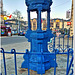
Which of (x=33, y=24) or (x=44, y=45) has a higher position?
(x=33, y=24)

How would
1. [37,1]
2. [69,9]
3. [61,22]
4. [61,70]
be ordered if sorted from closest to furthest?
1. [37,1]
2. [61,70]
3. [69,9]
4. [61,22]

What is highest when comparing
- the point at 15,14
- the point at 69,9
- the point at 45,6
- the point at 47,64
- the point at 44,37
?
Result: the point at 15,14

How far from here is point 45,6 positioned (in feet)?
11.2

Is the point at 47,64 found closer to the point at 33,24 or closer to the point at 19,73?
the point at 19,73

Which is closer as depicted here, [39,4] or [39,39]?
[39,4]

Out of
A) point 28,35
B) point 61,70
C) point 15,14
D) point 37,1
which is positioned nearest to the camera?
point 37,1

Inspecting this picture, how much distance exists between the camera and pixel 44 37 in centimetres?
353

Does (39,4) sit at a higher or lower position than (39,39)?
higher

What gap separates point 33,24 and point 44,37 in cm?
3909

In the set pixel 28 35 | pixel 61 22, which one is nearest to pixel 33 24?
pixel 61 22

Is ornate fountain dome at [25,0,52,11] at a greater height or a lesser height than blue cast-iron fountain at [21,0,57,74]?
greater

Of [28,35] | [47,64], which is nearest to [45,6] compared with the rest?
[28,35]

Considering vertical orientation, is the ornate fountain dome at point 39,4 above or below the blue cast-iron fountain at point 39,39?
above

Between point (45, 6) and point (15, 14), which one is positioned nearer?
point (45, 6)
